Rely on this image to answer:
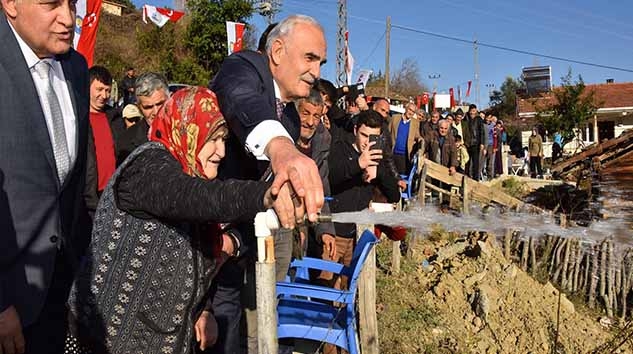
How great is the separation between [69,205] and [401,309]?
4.61 meters

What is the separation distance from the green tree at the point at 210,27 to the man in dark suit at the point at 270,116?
63.4ft

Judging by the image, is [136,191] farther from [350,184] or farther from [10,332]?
[350,184]

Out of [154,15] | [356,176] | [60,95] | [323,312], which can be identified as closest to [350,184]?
[356,176]

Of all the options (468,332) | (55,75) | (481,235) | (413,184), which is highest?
(55,75)

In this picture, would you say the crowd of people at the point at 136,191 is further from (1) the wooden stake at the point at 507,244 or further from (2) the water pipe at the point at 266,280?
(1) the wooden stake at the point at 507,244

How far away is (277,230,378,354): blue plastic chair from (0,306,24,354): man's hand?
1.76 m

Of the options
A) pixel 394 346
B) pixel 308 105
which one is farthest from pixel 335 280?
pixel 308 105

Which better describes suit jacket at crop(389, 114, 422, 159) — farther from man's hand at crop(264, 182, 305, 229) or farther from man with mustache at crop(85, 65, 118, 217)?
man's hand at crop(264, 182, 305, 229)

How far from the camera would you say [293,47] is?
7.45 feet

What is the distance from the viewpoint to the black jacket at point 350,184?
4.53 metres

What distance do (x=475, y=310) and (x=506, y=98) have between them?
55.5m

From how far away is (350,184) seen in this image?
4.71m

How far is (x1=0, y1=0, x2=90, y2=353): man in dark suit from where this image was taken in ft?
6.38

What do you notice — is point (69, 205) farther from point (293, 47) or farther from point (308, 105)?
point (308, 105)
